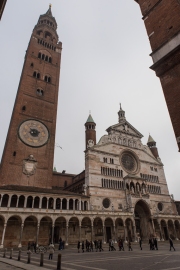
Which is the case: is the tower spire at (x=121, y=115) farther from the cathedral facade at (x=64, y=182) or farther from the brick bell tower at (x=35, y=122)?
the brick bell tower at (x=35, y=122)

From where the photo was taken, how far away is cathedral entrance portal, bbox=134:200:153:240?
3525cm

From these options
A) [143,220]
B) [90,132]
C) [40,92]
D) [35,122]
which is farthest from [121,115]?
[143,220]

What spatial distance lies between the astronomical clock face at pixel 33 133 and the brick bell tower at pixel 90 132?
835 centimetres

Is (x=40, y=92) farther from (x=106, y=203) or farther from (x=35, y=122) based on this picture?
(x=106, y=203)

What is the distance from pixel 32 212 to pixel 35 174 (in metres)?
7.29

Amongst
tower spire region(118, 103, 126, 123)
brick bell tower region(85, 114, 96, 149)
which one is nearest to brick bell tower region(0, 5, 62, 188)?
brick bell tower region(85, 114, 96, 149)

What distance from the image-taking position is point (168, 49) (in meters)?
7.54

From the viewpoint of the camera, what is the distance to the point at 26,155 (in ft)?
104

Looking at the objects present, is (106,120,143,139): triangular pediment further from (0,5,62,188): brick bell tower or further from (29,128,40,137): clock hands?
(29,128,40,137): clock hands

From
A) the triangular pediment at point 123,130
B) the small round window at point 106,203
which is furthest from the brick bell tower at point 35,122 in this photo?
the triangular pediment at point 123,130

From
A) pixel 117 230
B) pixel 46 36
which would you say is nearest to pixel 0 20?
pixel 117 230

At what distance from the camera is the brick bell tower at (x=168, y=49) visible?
7211mm

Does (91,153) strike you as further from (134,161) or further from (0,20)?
(0,20)

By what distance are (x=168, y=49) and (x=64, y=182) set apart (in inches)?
1714
